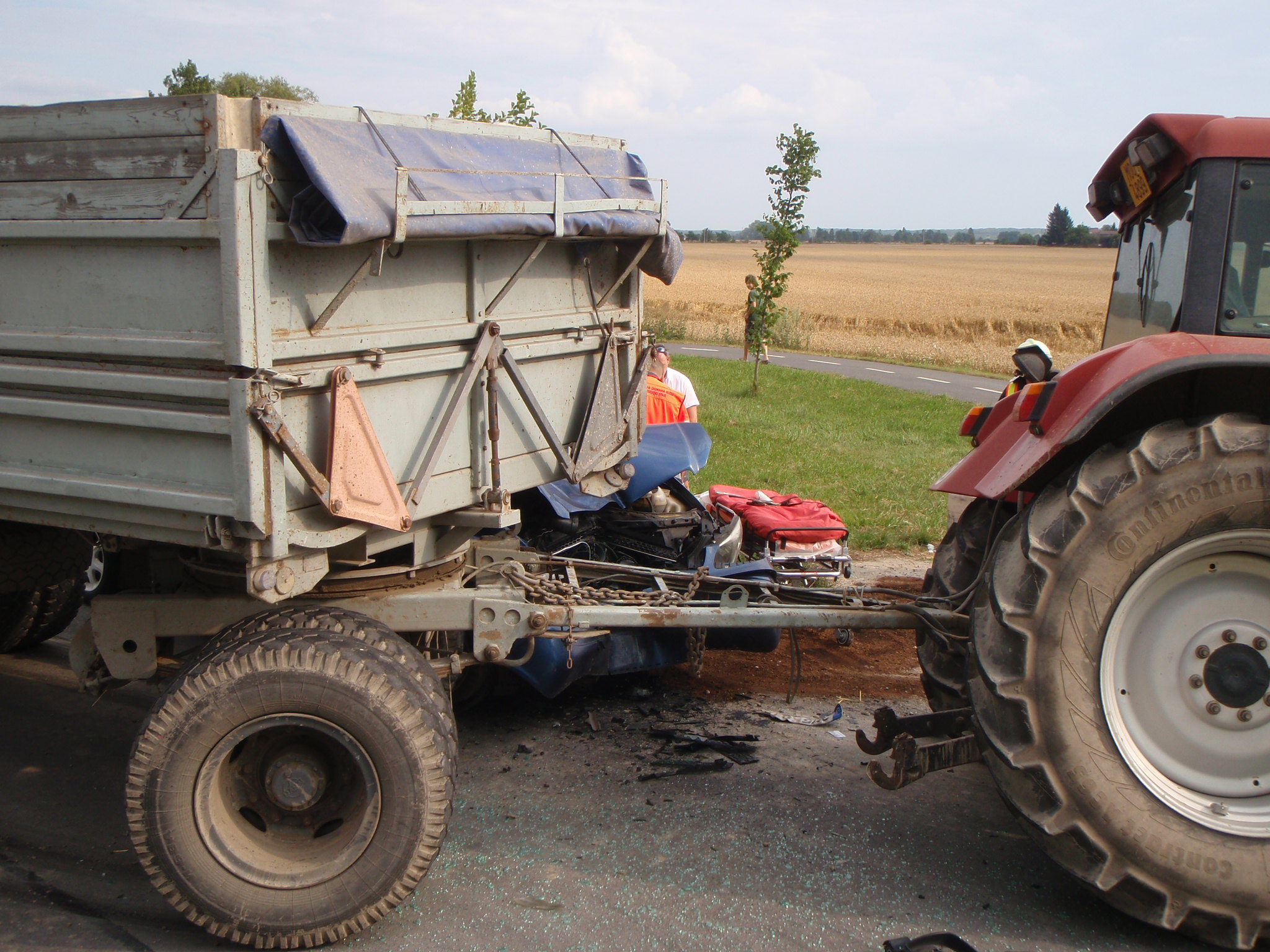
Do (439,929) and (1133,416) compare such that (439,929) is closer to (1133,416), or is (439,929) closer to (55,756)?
(55,756)

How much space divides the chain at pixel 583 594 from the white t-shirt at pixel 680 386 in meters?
4.42

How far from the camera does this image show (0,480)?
330 cm

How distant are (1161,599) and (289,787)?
9.44 ft

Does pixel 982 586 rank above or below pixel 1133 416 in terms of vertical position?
below

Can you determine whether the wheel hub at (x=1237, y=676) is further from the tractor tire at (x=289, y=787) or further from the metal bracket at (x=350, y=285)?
the metal bracket at (x=350, y=285)

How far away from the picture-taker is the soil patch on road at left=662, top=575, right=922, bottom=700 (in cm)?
520

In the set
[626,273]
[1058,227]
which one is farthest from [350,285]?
[1058,227]

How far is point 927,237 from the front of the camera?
149m

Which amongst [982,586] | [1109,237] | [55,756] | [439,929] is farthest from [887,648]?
[1109,237]

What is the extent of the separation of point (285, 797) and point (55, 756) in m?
1.84

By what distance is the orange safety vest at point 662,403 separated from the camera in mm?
7582

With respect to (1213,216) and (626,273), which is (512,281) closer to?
(626,273)

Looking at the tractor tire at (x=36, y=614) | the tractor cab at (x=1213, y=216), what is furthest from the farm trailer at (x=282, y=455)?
the tractor tire at (x=36, y=614)

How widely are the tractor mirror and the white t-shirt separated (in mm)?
4264
